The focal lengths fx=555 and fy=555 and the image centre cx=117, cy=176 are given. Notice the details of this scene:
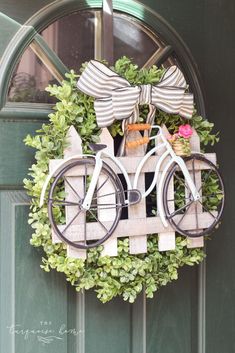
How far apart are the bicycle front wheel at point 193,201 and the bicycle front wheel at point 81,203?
0.12m

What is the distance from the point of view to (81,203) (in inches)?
44.0

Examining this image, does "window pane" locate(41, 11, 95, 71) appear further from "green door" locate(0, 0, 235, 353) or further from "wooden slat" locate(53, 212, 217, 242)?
"wooden slat" locate(53, 212, 217, 242)

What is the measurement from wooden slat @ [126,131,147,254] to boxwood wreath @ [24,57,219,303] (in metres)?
0.02

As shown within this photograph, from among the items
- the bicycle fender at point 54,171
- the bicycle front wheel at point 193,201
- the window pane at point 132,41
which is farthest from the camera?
the window pane at point 132,41

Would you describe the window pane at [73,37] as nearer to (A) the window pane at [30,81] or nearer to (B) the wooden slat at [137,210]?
(A) the window pane at [30,81]

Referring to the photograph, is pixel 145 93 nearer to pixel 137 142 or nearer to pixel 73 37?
pixel 137 142

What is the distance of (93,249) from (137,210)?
12 cm

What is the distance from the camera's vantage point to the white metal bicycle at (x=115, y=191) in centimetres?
111

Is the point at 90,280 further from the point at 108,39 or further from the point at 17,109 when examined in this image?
the point at 108,39

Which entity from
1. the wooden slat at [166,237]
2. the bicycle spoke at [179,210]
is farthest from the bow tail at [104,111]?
the bicycle spoke at [179,210]

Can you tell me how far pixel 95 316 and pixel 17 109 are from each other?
0.51 metres

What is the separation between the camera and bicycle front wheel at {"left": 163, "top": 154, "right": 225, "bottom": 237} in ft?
3.91

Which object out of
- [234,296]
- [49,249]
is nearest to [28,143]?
[49,249]

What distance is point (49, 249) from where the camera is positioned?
114cm
